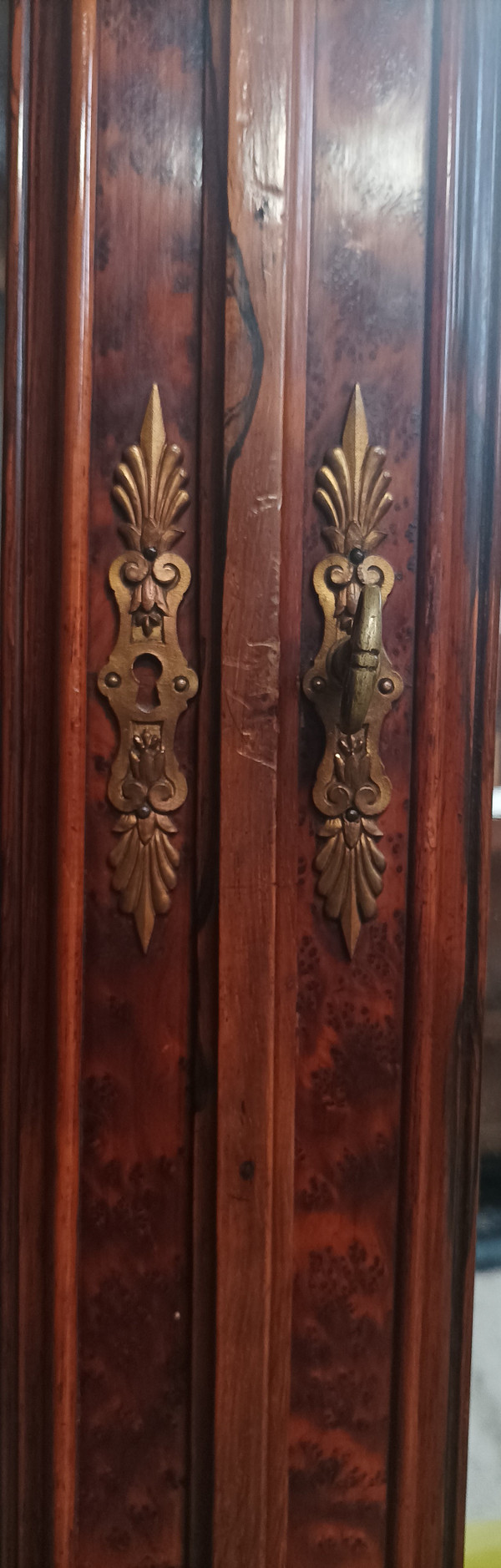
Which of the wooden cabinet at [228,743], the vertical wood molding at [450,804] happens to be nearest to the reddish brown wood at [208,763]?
the wooden cabinet at [228,743]

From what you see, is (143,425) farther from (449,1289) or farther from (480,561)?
(449,1289)

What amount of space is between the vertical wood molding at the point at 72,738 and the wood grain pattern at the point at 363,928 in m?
0.11

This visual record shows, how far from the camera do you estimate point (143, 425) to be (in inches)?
16.6

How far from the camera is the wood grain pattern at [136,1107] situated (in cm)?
42

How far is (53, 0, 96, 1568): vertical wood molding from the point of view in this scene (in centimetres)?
40

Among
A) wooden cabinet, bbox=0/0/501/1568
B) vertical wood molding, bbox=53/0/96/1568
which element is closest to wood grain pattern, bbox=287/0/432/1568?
wooden cabinet, bbox=0/0/501/1568

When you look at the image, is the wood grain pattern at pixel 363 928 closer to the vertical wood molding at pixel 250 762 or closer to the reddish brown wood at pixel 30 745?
the vertical wood molding at pixel 250 762

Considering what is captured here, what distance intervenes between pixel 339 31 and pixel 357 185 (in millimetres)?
74

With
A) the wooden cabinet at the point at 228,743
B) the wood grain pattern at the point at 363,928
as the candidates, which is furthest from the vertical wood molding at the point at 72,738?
the wood grain pattern at the point at 363,928

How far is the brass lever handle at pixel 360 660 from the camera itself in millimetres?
389

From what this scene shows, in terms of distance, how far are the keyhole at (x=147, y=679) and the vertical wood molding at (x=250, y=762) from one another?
35 mm

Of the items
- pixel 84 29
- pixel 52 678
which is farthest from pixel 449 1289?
pixel 84 29

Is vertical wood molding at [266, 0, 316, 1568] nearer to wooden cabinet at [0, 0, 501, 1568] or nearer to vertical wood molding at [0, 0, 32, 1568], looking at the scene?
wooden cabinet at [0, 0, 501, 1568]

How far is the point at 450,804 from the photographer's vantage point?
0.46 m
